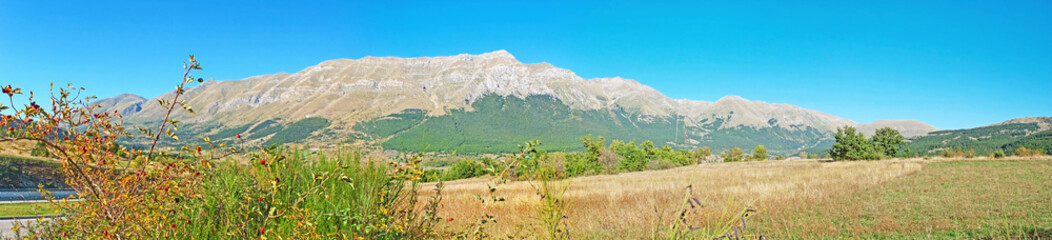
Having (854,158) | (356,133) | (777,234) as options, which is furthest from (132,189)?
(854,158)

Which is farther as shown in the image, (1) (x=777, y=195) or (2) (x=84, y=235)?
(1) (x=777, y=195)

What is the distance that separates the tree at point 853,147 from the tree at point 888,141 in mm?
2751

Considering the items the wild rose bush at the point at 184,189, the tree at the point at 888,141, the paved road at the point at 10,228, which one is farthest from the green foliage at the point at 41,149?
the tree at the point at 888,141

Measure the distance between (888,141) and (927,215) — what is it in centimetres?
5921

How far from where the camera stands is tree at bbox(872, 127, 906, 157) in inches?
2073

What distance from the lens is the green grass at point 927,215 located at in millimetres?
6039

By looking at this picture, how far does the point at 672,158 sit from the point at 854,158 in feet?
110

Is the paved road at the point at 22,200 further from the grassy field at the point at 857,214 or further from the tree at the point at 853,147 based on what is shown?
the tree at the point at 853,147

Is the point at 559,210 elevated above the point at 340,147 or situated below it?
below

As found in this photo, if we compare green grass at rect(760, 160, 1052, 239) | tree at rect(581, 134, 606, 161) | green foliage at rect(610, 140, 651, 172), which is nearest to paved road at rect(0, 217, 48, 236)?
green grass at rect(760, 160, 1052, 239)

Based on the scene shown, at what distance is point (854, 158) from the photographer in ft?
155

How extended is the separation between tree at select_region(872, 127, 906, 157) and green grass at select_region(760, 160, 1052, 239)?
1996 inches

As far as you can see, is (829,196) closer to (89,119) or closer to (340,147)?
(340,147)

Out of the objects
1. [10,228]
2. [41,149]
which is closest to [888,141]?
[41,149]
